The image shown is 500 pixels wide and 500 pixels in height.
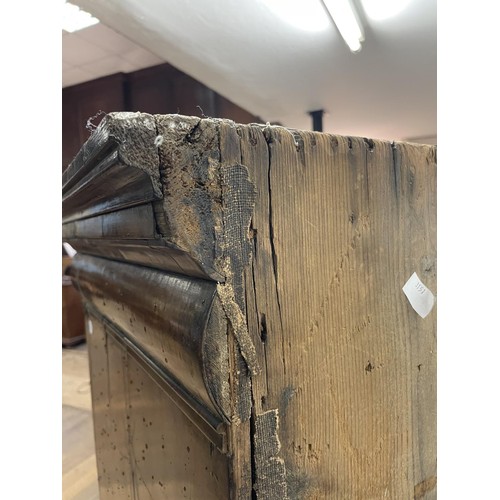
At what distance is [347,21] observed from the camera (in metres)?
1.42

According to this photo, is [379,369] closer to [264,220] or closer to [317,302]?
[317,302]

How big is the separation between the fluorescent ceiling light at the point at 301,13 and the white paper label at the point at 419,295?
4.03 ft

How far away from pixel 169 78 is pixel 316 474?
126 inches

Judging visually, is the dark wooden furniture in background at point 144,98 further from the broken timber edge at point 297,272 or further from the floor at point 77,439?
the broken timber edge at point 297,272

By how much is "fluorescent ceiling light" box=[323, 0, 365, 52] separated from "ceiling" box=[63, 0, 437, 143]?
0.13 ft

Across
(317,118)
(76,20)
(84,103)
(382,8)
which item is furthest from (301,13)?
(84,103)

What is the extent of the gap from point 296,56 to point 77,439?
2379 millimetres

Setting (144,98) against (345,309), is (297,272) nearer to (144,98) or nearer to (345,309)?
(345,309)

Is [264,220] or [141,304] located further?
[141,304]

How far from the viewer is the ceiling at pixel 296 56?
5.00ft

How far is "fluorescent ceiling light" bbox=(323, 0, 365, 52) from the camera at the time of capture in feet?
4.33

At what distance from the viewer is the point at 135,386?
790mm

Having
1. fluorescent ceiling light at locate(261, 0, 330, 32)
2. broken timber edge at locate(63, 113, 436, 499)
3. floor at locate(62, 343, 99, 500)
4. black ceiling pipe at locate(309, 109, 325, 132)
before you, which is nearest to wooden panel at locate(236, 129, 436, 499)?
broken timber edge at locate(63, 113, 436, 499)
